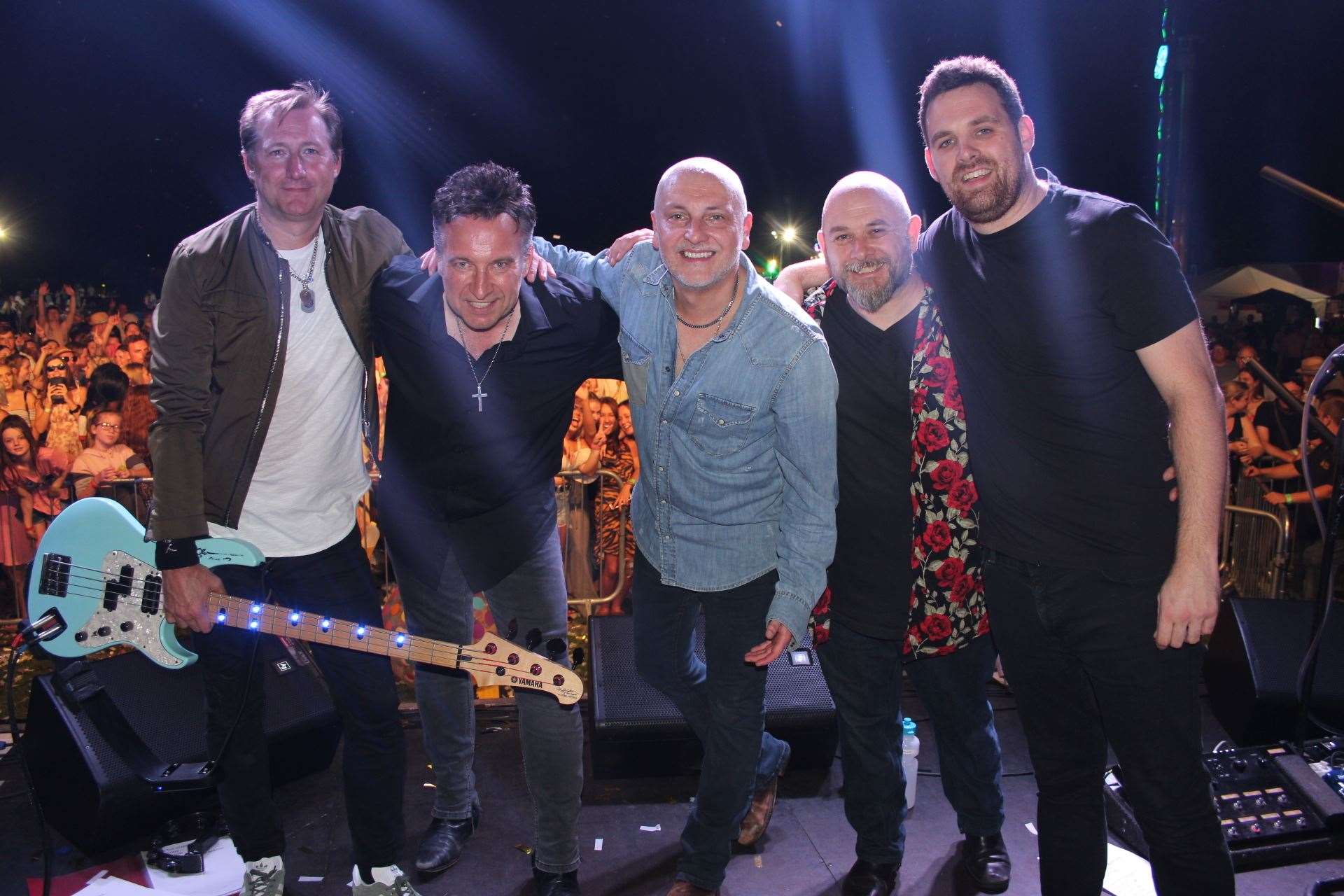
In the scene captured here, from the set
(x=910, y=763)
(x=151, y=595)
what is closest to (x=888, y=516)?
(x=910, y=763)

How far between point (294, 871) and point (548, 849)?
0.91 m

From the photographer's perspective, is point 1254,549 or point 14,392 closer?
point 1254,549

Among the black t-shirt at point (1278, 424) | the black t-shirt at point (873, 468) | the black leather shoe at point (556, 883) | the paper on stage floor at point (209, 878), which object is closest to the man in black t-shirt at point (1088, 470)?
the black t-shirt at point (873, 468)

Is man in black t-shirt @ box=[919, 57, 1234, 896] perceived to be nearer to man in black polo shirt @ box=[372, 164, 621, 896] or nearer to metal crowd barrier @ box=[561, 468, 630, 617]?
man in black polo shirt @ box=[372, 164, 621, 896]

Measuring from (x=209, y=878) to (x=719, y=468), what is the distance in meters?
2.11

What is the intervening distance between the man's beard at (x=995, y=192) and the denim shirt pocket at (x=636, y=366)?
899 mm

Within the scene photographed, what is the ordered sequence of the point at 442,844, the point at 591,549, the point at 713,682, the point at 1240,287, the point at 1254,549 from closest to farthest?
1. the point at 713,682
2. the point at 442,844
3. the point at 591,549
4. the point at 1254,549
5. the point at 1240,287

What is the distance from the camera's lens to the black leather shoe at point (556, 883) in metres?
2.56

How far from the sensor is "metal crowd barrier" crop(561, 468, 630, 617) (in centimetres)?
485

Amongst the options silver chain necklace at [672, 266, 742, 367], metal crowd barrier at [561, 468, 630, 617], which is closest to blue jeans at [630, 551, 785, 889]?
silver chain necklace at [672, 266, 742, 367]

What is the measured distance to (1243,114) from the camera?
10180 mm

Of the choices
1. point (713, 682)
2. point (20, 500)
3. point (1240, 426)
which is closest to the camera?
point (713, 682)

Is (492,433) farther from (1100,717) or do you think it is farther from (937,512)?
(1100,717)

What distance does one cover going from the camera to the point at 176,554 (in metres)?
2.24
